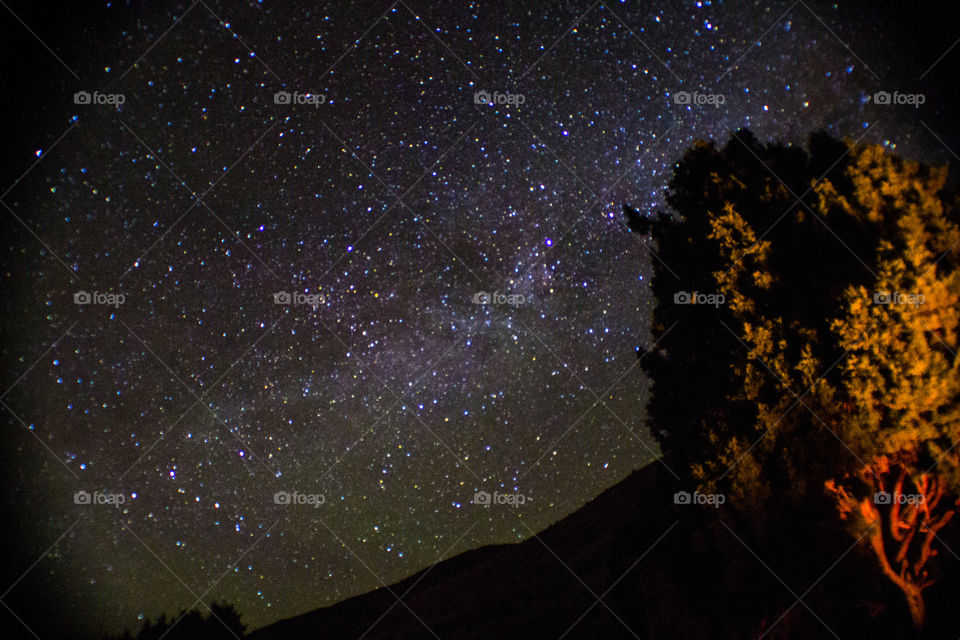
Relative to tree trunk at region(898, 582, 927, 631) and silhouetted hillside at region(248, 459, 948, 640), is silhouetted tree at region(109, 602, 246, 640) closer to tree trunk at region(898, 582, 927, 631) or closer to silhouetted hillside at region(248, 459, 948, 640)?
silhouetted hillside at region(248, 459, 948, 640)

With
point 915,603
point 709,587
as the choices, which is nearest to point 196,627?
point 709,587

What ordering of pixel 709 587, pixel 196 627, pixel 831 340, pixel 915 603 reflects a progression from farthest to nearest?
pixel 196 627 → pixel 709 587 → pixel 831 340 → pixel 915 603

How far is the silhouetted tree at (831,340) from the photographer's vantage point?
5.75 meters

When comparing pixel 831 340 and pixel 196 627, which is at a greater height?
pixel 831 340

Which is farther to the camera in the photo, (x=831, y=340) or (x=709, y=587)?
(x=709, y=587)

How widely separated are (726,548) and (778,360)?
3.05 m

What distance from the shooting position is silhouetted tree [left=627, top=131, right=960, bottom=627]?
575cm

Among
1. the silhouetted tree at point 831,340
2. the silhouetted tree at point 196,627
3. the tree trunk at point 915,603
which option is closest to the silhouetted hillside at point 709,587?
the tree trunk at point 915,603

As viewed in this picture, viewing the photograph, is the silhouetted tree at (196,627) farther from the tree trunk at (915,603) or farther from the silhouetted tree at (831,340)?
the tree trunk at (915,603)

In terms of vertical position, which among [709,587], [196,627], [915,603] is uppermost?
[915,603]

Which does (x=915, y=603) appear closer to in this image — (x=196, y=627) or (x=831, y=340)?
(x=831, y=340)

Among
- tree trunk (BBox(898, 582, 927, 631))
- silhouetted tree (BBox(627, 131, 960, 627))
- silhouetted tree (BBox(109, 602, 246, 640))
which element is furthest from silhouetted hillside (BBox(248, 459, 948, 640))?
silhouetted tree (BBox(109, 602, 246, 640))

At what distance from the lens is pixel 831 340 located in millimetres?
6215

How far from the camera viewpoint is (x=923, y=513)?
6.00 metres
